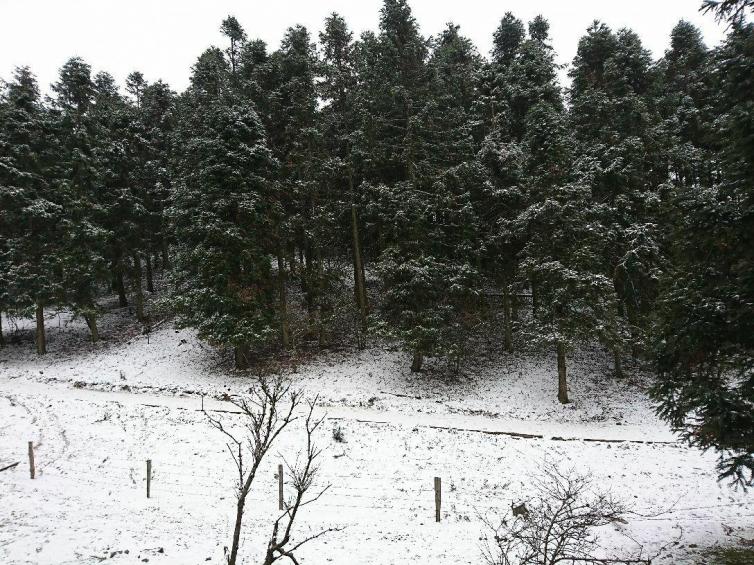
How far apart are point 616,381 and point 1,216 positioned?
38.2 meters

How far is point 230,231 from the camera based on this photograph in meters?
22.5

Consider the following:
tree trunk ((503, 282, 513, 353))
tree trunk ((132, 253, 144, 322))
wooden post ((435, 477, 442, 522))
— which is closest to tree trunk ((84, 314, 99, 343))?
tree trunk ((132, 253, 144, 322))

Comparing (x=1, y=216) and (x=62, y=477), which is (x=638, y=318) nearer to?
(x=62, y=477)

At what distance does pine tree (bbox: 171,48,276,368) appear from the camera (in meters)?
22.8

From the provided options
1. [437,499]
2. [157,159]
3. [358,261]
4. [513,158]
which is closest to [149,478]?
[437,499]

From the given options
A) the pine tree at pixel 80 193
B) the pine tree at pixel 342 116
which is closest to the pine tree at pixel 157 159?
the pine tree at pixel 80 193

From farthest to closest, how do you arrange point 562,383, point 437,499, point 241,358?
1. point 241,358
2. point 562,383
3. point 437,499

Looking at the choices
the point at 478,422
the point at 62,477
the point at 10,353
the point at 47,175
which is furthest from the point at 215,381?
the point at 47,175

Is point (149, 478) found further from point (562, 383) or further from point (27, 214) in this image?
point (27, 214)

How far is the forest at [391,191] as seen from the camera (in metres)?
21.2

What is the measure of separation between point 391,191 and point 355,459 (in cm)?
1423

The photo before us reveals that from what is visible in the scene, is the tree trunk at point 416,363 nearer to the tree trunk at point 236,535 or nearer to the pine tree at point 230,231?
the pine tree at point 230,231

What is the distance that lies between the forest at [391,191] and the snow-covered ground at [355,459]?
2.38 m

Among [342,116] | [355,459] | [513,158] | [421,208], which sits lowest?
[355,459]
